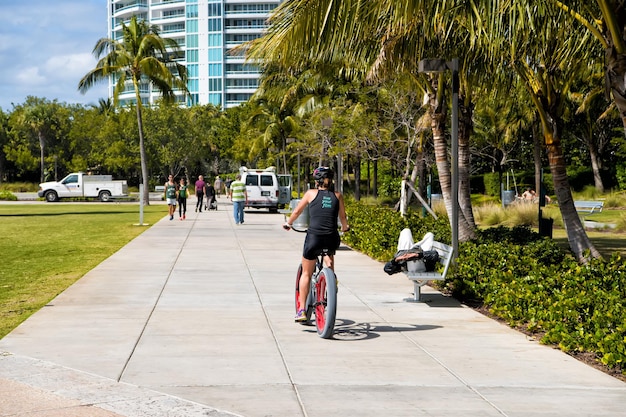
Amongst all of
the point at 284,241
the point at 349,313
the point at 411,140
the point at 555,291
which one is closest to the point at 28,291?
the point at 349,313

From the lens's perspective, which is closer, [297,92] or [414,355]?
[414,355]

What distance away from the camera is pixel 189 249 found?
745 inches

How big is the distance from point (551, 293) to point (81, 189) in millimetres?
49895

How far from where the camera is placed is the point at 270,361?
7461 mm

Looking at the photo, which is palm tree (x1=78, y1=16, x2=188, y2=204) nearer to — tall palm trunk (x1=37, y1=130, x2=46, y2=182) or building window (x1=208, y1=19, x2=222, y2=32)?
tall palm trunk (x1=37, y1=130, x2=46, y2=182)

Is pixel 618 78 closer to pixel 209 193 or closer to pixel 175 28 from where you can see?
pixel 209 193

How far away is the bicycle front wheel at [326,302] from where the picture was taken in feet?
27.6

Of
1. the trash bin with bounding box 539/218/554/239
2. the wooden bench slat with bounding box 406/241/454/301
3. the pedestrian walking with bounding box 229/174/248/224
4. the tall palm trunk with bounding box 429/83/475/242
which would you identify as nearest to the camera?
the wooden bench slat with bounding box 406/241/454/301

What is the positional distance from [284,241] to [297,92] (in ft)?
83.5

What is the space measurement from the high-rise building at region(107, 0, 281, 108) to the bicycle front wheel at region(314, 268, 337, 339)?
13039 cm

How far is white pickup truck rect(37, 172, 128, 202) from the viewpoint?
55.2 m

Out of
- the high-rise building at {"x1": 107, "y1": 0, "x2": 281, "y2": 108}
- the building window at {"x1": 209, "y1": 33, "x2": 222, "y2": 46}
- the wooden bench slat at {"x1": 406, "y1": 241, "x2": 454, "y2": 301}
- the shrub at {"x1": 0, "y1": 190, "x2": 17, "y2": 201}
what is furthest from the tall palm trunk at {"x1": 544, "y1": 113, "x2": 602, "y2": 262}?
the building window at {"x1": 209, "y1": 33, "x2": 222, "y2": 46}

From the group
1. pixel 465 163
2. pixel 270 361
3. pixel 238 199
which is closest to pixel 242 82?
pixel 238 199

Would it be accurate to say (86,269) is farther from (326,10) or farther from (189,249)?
(326,10)
